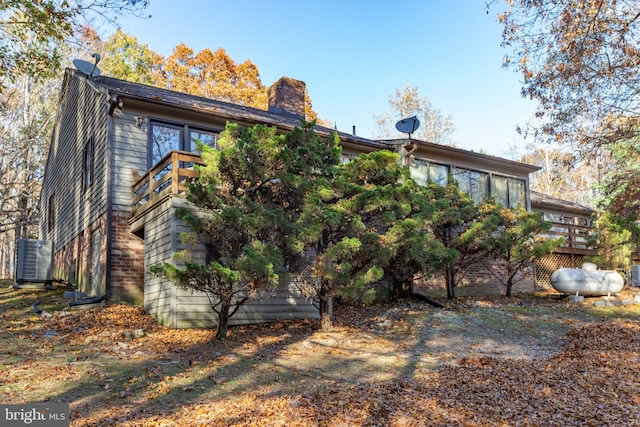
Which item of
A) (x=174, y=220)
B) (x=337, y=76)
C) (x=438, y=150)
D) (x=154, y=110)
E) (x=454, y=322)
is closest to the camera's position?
(x=174, y=220)

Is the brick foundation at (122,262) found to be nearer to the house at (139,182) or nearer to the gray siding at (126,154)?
the house at (139,182)

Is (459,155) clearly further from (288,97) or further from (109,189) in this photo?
(109,189)

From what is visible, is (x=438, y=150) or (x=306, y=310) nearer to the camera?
(x=306, y=310)

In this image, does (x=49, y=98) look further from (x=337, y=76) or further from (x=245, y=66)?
(x=337, y=76)

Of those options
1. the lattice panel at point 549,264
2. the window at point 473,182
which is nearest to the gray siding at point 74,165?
the window at point 473,182

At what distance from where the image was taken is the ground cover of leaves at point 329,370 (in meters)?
5.20

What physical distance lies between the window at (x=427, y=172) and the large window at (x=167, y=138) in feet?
22.2

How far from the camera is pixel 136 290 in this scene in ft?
35.6

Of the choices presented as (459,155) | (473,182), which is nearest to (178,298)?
(459,155)

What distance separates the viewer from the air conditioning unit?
14047mm

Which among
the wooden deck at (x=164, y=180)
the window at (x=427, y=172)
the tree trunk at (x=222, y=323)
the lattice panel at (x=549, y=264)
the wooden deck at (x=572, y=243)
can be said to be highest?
the window at (x=427, y=172)

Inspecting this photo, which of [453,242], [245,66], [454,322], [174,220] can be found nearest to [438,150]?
[453,242]

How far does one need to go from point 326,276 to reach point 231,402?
323 centimetres

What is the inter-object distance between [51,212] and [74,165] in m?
4.45
